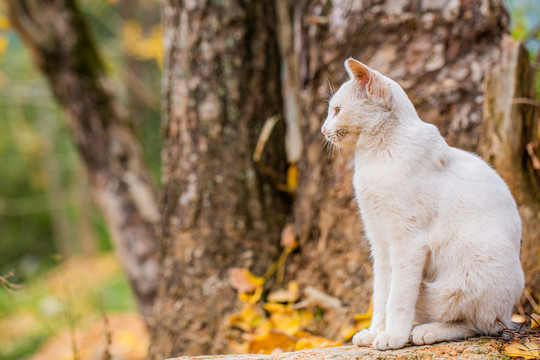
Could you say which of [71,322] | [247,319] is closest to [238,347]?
[247,319]

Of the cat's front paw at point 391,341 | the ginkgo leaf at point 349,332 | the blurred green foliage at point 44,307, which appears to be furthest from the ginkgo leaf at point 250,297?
the blurred green foliage at point 44,307

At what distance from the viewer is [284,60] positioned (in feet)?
8.75

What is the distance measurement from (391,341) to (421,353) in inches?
3.6

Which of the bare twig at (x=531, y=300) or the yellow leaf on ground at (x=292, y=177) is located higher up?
the yellow leaf on ground at (x=292, y=177)

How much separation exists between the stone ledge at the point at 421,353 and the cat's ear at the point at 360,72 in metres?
0.84

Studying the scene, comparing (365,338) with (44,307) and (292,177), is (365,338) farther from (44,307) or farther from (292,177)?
(44,307)

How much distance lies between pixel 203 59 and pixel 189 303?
4.41ft

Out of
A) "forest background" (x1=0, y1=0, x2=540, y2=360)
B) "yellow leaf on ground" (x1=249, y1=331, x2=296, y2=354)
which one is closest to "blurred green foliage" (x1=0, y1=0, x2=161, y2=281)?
"forest background" (x1=0, y1=0, x2=540, y2=360)

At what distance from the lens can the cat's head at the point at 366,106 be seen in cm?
143

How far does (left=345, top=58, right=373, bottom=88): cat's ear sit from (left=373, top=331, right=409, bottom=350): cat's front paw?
2.60 ft

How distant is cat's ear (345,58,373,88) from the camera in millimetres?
1394

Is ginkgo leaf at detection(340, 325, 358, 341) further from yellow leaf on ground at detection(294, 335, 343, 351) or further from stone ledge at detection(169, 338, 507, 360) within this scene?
stone ledge at detection(169, 338, 507, 360)

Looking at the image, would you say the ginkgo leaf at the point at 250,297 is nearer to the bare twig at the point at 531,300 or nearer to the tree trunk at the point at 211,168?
the tree trunk at the point at 211,168

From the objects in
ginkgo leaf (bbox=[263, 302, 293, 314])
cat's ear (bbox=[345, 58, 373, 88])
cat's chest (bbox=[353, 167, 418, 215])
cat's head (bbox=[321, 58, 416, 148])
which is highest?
cat's ear (bbox=[345, 58, 373, 88])
